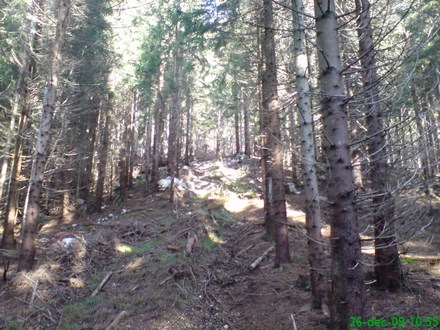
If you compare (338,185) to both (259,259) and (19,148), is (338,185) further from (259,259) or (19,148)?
(19,148)

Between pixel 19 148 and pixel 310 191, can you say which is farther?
pixel 19 148

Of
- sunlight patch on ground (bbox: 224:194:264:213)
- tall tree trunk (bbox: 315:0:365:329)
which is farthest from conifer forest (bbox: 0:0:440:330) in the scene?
sunlight patch on ground (bbox: 224:194:264:213)

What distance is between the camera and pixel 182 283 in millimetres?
7359

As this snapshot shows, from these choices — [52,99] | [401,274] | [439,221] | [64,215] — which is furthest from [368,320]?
[64,215]

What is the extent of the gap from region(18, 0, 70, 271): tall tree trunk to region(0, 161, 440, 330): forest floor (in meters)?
0.56

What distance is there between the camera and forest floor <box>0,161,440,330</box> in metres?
5.85

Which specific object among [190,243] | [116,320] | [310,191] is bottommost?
[116,320]

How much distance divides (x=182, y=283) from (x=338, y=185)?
547 centimetres

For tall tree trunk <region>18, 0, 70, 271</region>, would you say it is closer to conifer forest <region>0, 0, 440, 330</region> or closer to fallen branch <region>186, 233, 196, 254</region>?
conifer forest <region>0, 0, 440, 330</region>

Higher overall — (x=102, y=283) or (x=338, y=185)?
(x=338, y=185)

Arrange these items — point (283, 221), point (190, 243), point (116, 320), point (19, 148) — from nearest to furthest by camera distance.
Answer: point (116, 320), point (283, 221), point (190, 243), point (19, 148)

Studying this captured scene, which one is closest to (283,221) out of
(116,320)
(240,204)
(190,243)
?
(190,243)

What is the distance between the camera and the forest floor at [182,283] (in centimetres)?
585

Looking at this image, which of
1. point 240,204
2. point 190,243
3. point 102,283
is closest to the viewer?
point 102,283
